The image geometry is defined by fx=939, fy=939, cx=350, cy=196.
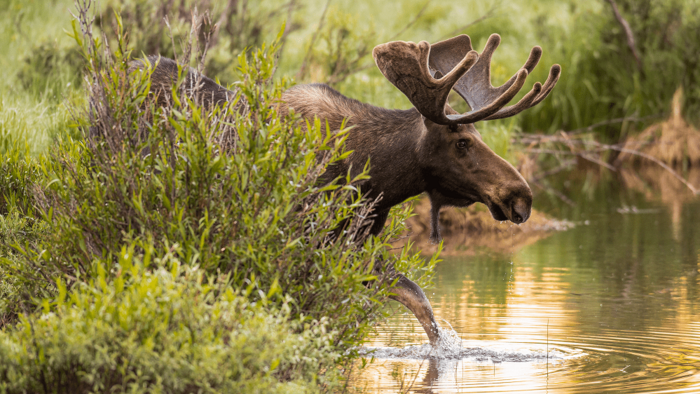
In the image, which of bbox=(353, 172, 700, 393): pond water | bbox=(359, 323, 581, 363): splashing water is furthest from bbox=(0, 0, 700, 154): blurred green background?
bbox=(359, 323, 581, 363): splashing water

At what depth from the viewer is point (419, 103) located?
246 inches

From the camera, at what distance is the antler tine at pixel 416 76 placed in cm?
607

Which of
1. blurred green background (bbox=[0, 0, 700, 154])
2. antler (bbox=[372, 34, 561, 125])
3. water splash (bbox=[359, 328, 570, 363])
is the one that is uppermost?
blurred green background (bbox=[0, 0, 700, 154])

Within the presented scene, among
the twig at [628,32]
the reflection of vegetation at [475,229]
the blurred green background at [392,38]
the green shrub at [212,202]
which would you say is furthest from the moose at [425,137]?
the twig at [628,32]

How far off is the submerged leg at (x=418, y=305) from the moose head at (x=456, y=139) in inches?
23.2

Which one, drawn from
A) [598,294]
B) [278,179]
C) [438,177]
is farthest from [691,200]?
[278,179]

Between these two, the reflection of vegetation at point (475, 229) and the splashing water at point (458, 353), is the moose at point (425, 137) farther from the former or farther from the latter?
the reflection of vegetation at point (475, 229)

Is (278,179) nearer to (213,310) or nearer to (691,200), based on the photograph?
(213,310)

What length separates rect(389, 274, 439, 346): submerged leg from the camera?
22.6ft

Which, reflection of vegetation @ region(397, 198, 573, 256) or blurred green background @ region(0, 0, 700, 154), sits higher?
blurred green background @ region(0, 0, 700, 154)

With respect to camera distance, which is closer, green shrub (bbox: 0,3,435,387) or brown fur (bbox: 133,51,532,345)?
green shrub (bbox: 0,3,435,387)

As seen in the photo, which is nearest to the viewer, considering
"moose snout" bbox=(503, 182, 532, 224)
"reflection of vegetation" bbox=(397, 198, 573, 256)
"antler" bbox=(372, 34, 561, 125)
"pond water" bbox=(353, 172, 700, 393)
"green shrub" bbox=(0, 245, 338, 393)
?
"green shrub" bbox=(0, 245, 338, 393)

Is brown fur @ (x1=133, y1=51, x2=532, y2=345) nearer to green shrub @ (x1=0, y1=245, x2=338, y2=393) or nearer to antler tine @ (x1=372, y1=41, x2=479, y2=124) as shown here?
antler tine @ (x1=372, y1=41, x2=479, y2=124)

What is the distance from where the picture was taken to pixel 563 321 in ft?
26.2
